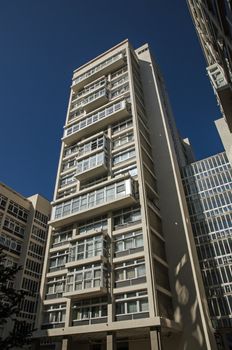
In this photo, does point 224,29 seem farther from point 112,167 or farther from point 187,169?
point 187,169

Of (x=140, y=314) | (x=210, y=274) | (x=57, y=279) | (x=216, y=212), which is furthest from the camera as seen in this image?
(x=216, y=212)

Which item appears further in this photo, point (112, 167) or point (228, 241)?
point (112, 167)

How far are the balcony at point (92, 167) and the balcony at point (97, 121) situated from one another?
20.9 ft

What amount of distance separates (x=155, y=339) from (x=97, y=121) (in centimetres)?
2735

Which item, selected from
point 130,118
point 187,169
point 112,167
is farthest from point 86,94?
point 187,169

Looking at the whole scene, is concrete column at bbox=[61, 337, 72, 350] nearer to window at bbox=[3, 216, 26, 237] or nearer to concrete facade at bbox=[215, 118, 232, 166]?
window at bbox=[3, 216, 26, 237]

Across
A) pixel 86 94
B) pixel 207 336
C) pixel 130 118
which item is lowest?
pixel 207 336

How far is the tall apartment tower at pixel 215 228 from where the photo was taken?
1088 inches

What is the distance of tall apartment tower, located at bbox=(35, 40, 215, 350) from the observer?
22.7m

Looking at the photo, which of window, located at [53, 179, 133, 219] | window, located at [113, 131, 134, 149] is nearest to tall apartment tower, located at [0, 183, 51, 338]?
window, located at [53, 179, 133, 219]

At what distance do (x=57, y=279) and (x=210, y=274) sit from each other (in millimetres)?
16568

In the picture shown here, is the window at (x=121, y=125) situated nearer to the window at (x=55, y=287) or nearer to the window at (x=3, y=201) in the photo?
the window at (x=55, y=287)

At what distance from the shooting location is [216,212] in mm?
33125

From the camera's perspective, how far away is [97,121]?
125ft
